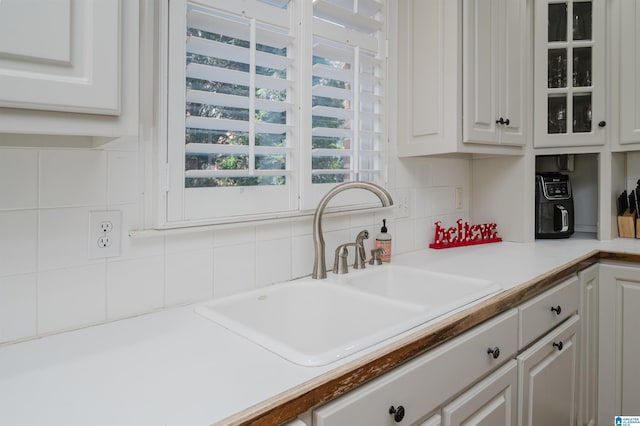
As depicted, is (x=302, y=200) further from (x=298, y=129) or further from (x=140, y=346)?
(x=140, y=346)

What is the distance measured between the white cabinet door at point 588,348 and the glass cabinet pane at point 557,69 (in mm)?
977

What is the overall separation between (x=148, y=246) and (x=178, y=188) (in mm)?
178

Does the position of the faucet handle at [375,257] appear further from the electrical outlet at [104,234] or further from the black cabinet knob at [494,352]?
the electrical outlet at [104,234]

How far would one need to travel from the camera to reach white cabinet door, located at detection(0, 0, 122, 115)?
64cm

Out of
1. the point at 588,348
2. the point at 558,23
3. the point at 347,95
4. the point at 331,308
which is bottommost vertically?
the point at 588,348

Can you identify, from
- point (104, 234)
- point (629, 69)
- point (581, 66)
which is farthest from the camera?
point (581, 66)

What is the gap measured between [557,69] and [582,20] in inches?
10.8

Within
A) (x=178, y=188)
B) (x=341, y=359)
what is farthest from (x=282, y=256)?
(x=341, y=359)

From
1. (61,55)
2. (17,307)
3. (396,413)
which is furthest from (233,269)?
(61,55)

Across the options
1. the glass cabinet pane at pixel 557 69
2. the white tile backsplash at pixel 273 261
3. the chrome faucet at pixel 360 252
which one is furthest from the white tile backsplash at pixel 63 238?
the glass cabinet pane at pixel 557 69

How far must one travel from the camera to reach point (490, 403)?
1.19 m

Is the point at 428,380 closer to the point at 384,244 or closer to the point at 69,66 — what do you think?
the point at 384,244

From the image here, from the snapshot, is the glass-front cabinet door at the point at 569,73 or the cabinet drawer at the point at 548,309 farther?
the glass-front cabinet door at the point at 569,73

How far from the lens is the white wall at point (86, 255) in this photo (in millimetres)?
904
